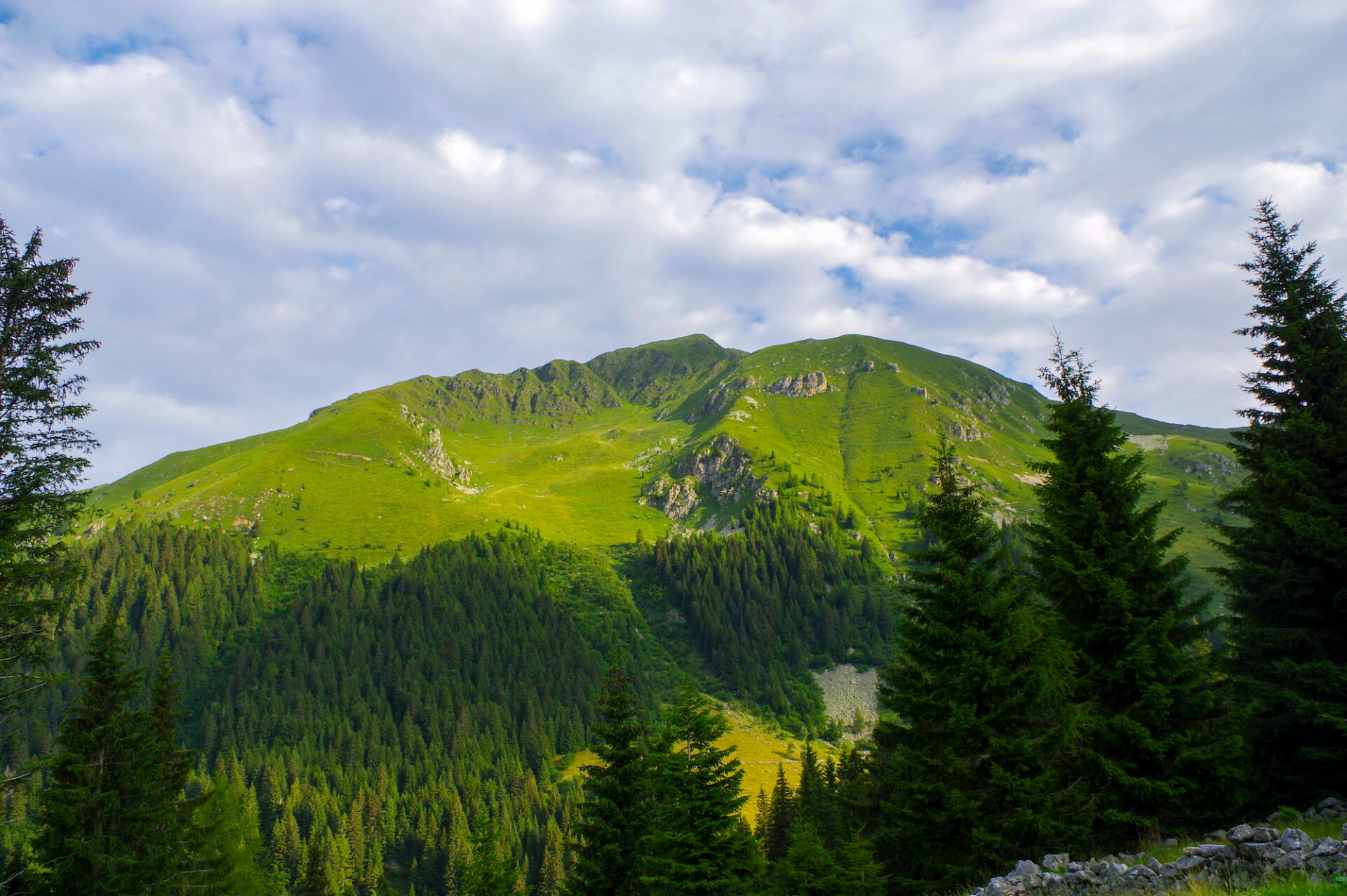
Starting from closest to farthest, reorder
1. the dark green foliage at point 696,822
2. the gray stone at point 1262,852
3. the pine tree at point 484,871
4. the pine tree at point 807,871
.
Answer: the gray stone at point 1262,852 → the pine tree at point 807,871 → the dark green foliage at point 696,822 → the pine tree at point 484,871

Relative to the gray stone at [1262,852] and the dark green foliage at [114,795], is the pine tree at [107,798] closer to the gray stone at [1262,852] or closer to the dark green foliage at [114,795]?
the dark green foliage at [114,795]

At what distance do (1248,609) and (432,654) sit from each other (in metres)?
188

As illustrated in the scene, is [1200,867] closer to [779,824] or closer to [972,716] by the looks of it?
[972,716]

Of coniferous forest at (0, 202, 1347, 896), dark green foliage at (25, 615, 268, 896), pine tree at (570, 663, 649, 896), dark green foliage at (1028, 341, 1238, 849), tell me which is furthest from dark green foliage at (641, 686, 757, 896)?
dark green foliage at (25, 615, 268, 896)

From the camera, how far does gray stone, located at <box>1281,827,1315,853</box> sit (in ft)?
34.7

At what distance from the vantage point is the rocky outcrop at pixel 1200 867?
10.1 metres

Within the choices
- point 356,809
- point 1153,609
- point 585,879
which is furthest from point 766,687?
point 1153,609

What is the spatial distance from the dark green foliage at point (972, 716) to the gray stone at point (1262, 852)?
4806 millimetres

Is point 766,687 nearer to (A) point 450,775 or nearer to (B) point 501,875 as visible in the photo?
(A) point 450,775

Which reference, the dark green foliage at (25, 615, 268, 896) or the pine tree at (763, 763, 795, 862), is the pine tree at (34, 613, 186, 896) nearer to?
the dark green foliage at (25, 615, 268, 896)

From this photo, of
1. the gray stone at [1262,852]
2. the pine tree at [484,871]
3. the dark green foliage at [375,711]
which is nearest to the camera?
the gray stone at [1262,852]

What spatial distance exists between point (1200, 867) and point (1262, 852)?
1.07 meters

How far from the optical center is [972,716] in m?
16.7

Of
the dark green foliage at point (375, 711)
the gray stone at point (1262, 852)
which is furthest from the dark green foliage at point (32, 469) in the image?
the dark green foliage at point (375, 711)
